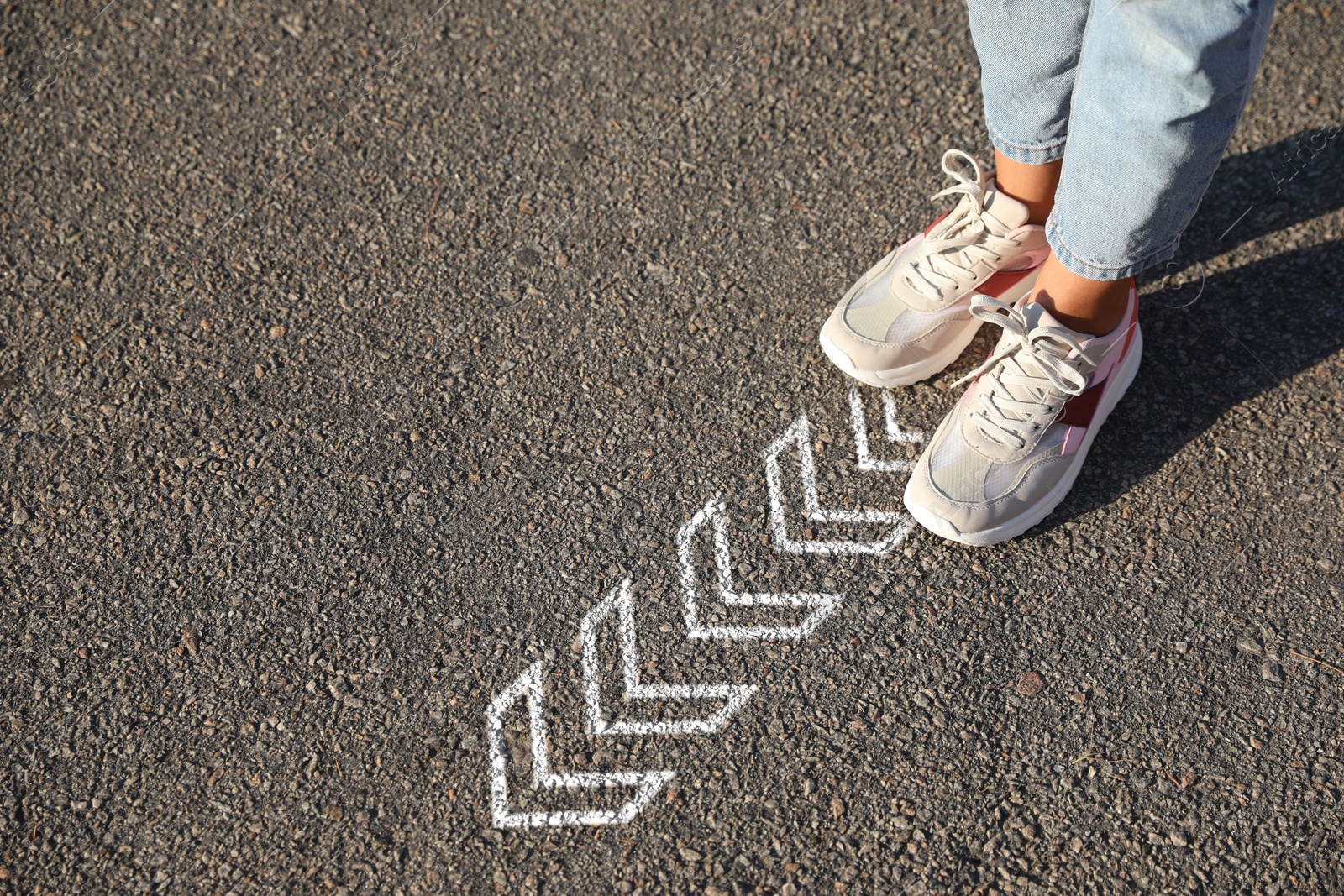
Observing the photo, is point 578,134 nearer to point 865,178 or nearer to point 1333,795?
point 865,178

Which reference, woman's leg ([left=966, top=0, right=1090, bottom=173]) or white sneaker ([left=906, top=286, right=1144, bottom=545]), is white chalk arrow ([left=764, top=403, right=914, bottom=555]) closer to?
white sneaker ([left=906, top=286, right=1144, bottom=545])

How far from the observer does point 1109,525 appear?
2.33 metres

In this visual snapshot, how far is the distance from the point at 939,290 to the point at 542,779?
1499 mm

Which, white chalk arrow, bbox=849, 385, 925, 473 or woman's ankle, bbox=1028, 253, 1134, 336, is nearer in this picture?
woman's ankle, bbox=1028, 253, 1134, 336

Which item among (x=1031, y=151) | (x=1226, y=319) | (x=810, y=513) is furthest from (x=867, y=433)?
(x=1226, y=319)

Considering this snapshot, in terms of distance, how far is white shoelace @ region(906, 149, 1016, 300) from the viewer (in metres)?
2.43

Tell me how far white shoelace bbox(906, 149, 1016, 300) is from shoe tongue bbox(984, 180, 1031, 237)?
14 mm

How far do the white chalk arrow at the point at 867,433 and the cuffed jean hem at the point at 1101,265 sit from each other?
57 centimetres

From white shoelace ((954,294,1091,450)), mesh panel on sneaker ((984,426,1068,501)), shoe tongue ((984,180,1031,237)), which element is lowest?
mesh panel on sneaker ((984,426,1068,501))

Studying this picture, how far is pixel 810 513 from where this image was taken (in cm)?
237

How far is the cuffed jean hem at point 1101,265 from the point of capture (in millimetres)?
2068

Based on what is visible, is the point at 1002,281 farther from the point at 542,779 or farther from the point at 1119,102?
the point at 542,779

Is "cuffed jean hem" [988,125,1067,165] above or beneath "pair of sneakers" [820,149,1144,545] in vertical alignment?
above

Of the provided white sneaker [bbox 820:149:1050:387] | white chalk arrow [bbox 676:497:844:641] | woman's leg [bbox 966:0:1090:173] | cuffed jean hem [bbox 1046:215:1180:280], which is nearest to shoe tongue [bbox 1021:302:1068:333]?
cuffed jean hem [bbox 1046:215:1180:280]
